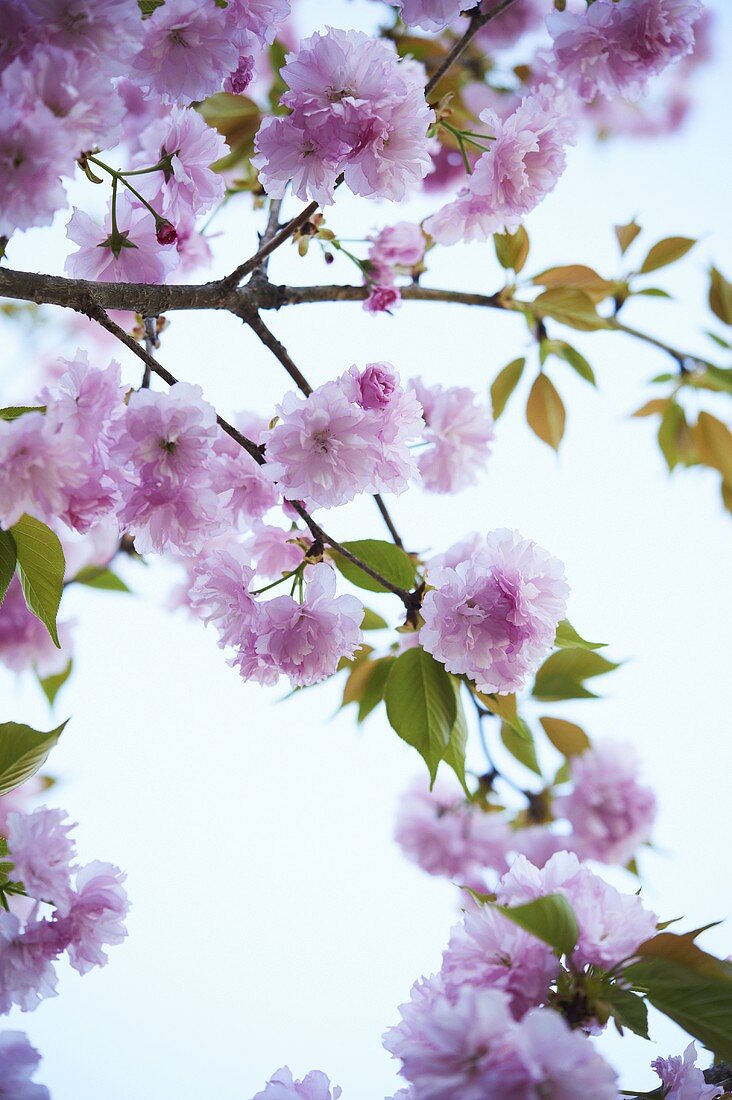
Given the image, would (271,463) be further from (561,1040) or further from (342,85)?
(561,1040)

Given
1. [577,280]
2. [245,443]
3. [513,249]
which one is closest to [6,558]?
[245,443]

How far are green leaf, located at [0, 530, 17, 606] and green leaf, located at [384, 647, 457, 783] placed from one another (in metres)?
0.39

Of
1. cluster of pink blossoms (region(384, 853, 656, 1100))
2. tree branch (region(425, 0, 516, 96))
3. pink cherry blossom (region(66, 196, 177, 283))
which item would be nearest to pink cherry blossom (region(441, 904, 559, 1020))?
cluster of pink blossoms (region(384, 853, 656, 1100))

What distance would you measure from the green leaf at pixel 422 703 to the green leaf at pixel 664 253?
0.81 metres

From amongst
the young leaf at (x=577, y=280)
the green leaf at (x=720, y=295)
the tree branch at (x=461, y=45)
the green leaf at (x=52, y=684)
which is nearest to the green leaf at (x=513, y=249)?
the young leaf at (x=577, y=280)

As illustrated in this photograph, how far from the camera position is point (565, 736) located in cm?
139

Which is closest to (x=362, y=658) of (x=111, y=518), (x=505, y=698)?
(x=505, y=698)

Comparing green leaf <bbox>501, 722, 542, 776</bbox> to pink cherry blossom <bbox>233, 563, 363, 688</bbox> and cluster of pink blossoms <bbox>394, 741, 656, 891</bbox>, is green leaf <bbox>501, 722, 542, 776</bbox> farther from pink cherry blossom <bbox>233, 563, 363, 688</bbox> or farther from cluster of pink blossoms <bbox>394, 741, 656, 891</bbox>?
pink cherry blossom <bbox>233, 563, 363, 688</bbox>

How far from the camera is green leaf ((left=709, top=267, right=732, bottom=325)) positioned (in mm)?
1578

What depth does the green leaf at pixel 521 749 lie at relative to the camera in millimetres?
1251

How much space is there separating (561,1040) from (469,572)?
1.42ft

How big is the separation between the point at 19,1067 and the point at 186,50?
0.77m

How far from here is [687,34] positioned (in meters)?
0.87

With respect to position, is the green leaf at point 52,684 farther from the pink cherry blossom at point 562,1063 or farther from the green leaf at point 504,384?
the pink cherry blossom at point 562,1063
